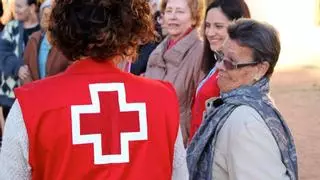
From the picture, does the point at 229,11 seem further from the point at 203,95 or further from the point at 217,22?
the point at 203,95

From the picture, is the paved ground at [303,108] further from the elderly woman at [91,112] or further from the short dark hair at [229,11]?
the elderly woman at [91,112]

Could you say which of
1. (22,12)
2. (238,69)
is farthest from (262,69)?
(22,12)

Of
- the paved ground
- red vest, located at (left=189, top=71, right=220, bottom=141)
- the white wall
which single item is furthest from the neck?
the white wall

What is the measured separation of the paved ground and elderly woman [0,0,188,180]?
15.0ft

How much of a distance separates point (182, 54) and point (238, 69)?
1.66 metres

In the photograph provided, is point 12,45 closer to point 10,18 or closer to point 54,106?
point 10,18

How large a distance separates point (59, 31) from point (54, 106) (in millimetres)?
231

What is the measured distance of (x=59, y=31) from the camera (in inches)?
80.2

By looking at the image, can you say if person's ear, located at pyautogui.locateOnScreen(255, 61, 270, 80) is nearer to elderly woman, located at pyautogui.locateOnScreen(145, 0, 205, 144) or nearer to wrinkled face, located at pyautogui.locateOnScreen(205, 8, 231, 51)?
wrinkled face, located at pyautogui.locateOnScreen(205, 8, 231, 51)

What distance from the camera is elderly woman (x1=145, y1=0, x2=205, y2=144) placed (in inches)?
164

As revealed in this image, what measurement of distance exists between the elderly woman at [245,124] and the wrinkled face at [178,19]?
5.60ft

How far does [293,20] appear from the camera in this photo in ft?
57.6

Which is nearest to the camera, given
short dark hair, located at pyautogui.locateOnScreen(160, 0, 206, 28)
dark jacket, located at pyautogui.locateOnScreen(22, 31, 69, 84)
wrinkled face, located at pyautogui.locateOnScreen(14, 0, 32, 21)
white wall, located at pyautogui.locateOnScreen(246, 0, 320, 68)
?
short dark hair, located at pyautogui.locateOnScreen(160, 0, 206, 28)

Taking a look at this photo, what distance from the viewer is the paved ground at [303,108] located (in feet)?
23.3
